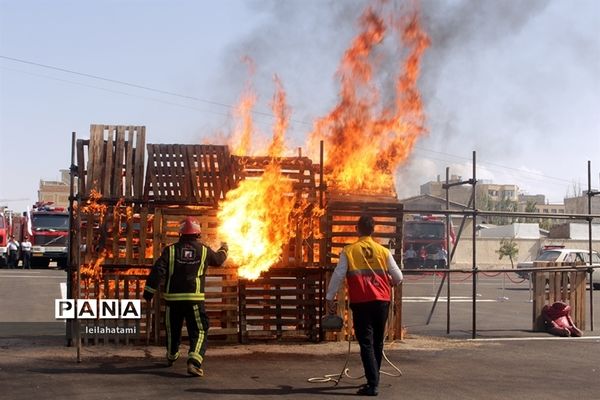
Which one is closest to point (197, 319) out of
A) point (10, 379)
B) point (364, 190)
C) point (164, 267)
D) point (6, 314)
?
point (164, 267)

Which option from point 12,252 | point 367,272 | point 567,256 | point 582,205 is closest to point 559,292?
point 367,272

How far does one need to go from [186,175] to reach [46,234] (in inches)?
982

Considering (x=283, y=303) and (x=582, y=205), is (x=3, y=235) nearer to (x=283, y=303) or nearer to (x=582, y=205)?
(x=283, y=303)

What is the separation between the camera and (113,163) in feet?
40.3

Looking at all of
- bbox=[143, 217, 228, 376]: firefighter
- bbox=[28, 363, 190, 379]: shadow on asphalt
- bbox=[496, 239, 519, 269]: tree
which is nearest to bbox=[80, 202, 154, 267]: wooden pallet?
bbox=[143, 217, 228, 376]: firefighter

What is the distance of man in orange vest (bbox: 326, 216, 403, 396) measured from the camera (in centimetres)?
859

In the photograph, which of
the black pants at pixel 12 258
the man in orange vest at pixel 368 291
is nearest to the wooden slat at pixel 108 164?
the man in orange vest at pixel 368 291

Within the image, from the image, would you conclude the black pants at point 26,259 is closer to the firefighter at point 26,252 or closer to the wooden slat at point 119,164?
the firefighter at point 26,252

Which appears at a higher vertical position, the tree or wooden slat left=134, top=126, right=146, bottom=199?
wooden slat left=134, top=126, right=146, bottom=199

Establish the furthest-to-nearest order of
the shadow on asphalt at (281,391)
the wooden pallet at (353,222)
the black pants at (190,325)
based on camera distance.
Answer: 1. the wooden pallet at (353,222)
2. the black pants at (190,325)
3. the shadow on asphalt at (281,391)

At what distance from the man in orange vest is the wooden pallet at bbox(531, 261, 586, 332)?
22.8ft

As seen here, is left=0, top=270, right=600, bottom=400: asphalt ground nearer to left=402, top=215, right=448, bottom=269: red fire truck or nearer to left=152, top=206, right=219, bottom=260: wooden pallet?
left=152, top=206, right=219, bottom=260: wooden pallet

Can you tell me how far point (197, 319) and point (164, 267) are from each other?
0.75 metres

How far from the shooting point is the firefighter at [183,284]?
9875mm
